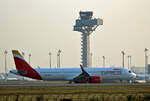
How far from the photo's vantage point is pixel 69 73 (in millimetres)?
95875

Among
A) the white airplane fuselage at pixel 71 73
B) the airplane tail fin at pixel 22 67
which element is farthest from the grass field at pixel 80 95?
the white airplane fuselage at pixel 71 73

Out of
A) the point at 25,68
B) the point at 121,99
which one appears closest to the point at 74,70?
the point at 25,68

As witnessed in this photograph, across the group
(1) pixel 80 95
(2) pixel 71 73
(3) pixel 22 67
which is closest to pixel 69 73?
(2) pixel 71 73

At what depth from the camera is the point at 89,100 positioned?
157 ft

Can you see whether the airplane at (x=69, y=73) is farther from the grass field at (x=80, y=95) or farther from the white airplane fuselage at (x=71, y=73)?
the grass field at (x=80, y=95)

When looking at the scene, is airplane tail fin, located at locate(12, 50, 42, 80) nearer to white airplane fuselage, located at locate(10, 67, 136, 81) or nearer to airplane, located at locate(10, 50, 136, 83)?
airplane, located at locate(10, 50, 136, 83)

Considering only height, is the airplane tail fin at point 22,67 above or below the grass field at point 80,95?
above

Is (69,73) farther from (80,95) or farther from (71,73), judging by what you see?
(80,95)

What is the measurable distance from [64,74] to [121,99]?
153 ft

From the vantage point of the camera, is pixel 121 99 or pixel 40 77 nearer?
pixel 121 99

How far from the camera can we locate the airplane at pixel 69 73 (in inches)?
3711

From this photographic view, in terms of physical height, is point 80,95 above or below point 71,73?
below

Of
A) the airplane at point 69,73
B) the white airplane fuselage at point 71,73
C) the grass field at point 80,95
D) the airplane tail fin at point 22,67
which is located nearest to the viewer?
the grass field at point 80,95

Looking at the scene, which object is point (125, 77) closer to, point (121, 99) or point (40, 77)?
point (40, 77)
